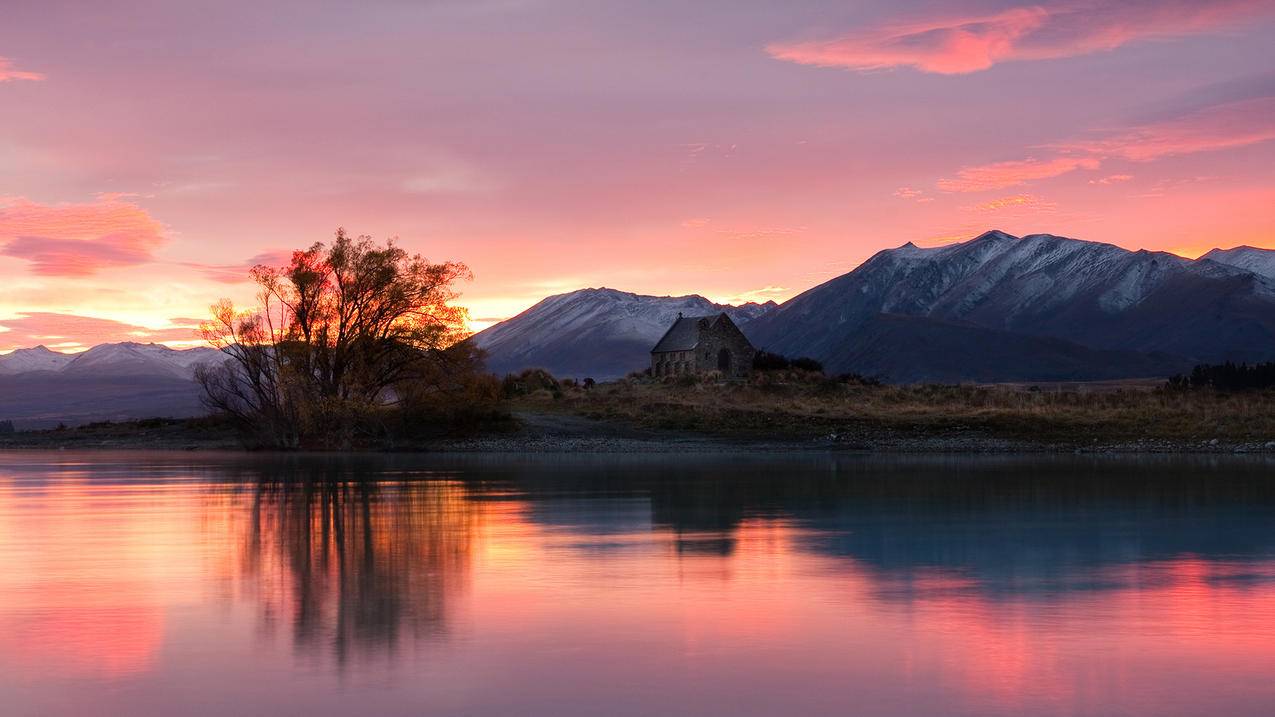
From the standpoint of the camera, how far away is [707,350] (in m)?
106

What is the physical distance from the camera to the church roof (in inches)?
4192

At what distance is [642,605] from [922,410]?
182ft

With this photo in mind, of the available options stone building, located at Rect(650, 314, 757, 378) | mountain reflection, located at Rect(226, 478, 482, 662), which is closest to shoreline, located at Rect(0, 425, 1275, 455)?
mountain reflection, located at Rect(226, 478, 482, 662)

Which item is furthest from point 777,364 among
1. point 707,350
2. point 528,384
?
point 528,384

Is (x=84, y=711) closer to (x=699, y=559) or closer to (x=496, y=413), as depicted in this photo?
(x=699, y=559)

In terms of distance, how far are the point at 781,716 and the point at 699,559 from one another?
8.33 meters

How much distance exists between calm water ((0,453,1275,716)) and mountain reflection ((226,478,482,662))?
0.24ft

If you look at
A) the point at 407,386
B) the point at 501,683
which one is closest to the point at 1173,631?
the point at 501,683

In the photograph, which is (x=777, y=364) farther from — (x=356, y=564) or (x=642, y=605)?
(x=642, y=605)

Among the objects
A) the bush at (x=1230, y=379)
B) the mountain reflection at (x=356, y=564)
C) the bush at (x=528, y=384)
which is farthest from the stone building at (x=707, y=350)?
the mountain reflection at (x=356, y=564)

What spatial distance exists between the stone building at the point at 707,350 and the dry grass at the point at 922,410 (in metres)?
23.0

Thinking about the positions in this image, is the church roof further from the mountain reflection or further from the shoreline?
the mountain reflection

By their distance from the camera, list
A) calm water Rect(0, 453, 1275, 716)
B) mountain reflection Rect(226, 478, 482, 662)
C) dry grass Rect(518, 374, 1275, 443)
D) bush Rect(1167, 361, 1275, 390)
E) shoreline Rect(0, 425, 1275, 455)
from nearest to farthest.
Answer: calm water Rect(0, 453, 1275, 716) < mountain reflection Rect(226, 478, 482, 662) < shoreline Rect(0, 425, 1275, 455) < dry grass Rect(518, 374, 1275, 443) < bush Rect(1167, 361, 1275, 390)

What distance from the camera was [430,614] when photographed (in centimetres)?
1277
